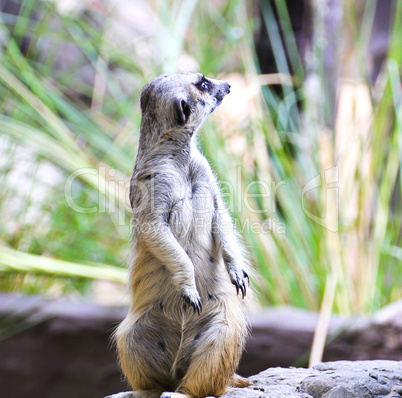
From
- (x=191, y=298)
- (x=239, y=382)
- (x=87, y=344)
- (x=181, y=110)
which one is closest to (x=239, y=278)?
→ (x=191, y=298)

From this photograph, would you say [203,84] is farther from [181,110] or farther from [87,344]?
[87,344]

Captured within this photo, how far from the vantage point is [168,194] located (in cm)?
198

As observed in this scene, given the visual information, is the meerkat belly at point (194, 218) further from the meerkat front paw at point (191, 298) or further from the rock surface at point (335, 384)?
the rock surface at point (335, 384)

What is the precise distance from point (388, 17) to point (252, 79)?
15.1 ft

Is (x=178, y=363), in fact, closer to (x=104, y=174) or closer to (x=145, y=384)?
(x=145, y=384)

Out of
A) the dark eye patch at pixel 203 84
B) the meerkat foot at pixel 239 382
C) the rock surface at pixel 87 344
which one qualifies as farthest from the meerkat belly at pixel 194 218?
the rock surface at pixel 87 344

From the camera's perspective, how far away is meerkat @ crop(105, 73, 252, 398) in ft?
6.29

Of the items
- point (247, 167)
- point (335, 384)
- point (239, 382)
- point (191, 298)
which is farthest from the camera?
point (247, 167)

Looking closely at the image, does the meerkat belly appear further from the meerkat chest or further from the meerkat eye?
the meerkat eye

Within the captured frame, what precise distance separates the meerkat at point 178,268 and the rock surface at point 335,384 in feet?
0.40

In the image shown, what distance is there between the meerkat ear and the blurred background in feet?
5.40

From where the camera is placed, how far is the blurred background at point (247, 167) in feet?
12.3

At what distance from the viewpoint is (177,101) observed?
2.04 meters

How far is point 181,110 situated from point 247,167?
2094mm
